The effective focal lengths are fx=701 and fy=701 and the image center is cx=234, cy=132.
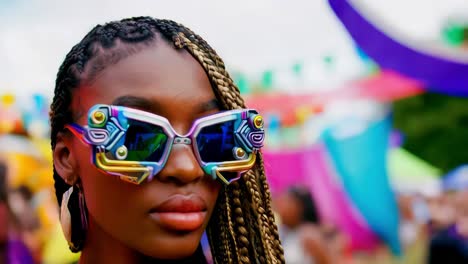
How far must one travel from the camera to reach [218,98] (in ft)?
5.70

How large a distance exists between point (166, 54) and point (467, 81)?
496 centimetres

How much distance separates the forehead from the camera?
5.26 feet

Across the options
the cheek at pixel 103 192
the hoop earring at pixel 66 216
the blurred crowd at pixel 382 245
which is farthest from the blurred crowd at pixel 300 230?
the cheek at pixel 103 192

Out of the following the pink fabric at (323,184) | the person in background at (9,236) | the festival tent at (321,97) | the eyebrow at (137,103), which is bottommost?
the pink fabric at (323,184)

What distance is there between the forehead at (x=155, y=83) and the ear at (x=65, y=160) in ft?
0.31

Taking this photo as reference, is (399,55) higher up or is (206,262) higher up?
(206,262)

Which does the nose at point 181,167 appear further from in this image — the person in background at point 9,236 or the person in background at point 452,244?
the person in background at point 452,244

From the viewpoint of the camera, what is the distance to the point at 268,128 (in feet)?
33.2

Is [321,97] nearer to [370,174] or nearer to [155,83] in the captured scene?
[370,174]

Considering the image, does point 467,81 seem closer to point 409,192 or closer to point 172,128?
point 409,192

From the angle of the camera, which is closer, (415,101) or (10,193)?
(10,193)

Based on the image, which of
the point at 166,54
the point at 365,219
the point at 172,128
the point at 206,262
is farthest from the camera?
the point at 365,219

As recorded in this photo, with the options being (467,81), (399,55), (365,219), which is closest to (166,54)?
(399,55)

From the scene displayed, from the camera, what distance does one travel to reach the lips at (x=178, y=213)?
1.58m
